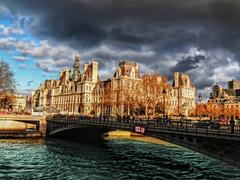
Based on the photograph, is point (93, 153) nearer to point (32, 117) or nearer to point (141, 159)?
point (141, 159)

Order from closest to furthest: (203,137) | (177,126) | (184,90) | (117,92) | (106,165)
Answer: (203,137) < (177,126) < (106,165) < (117,92) < (184,90)

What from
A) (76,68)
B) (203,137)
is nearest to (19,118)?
(203,137)

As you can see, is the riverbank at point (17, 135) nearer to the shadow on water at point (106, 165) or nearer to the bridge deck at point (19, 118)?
the bridge deck at point (19, 118)

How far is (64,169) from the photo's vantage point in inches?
1345

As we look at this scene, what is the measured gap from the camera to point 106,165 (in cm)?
3731

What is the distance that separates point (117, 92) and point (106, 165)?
91568 mm

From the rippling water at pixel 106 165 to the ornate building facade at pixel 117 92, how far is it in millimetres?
44406

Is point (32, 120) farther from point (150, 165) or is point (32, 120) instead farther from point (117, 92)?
point (117, 92)

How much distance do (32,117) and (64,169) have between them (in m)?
42.0

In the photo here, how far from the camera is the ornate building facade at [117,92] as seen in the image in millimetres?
104175

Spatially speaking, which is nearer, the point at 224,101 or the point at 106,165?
the point at 106,165

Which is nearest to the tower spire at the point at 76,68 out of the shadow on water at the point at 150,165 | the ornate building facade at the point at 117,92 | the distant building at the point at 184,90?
the ornate building facade at the point at 117,92

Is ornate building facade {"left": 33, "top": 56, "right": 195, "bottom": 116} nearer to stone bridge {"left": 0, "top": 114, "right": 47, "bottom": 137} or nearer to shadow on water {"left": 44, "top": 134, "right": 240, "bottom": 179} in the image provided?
stone bridge {"left": 0, "top": 114, "right": 47, "bottom": 137}

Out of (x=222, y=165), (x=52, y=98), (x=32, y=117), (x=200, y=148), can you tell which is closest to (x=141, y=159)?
(x=222, y=165)
